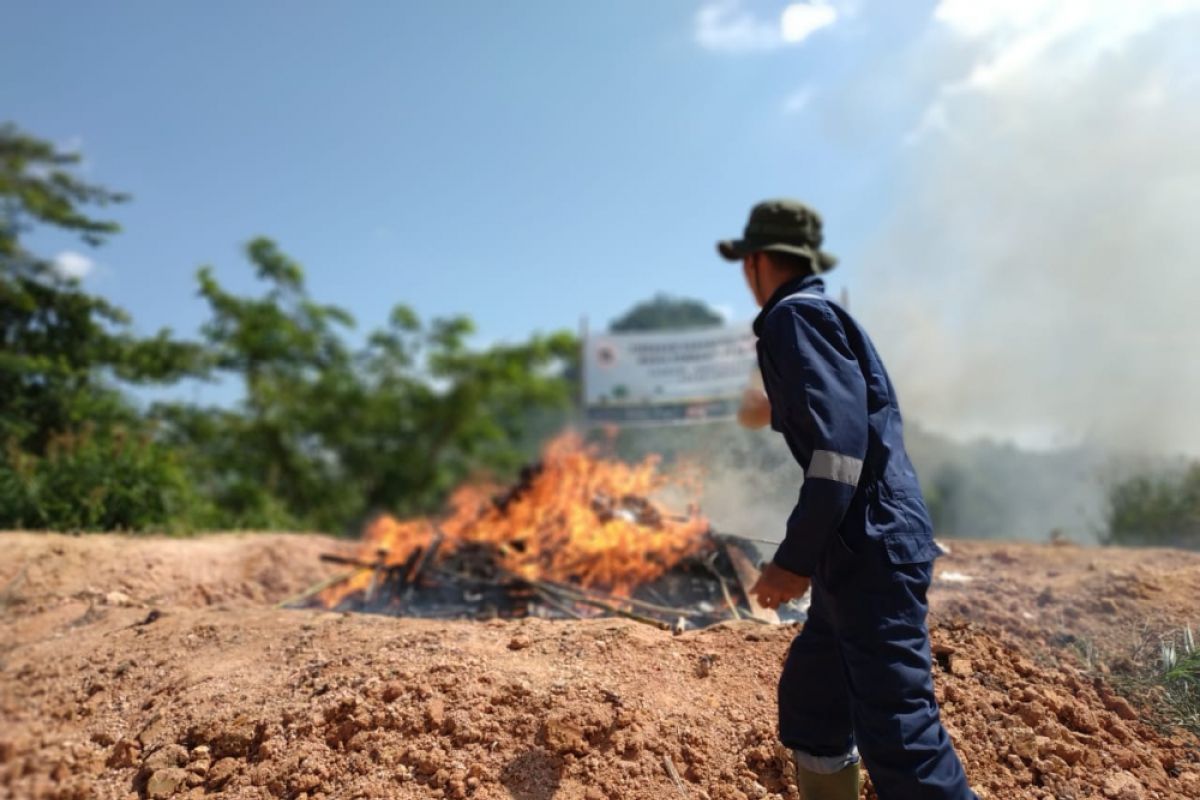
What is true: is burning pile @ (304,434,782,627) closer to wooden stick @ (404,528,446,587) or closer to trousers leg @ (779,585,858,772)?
wooden stick @ (404,528,446,587)

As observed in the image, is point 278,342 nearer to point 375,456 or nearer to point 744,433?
point 375,456

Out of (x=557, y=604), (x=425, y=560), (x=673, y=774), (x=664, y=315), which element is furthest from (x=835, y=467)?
(x=664, y=315)

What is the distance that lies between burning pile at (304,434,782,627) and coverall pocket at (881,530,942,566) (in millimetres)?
2298

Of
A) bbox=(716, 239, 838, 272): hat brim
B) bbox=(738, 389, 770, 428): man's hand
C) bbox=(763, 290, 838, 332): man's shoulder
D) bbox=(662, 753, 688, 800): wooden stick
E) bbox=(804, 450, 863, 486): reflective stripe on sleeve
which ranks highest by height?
bbox=(716, 239, 838, 272): hat brim

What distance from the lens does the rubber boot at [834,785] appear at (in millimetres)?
2512

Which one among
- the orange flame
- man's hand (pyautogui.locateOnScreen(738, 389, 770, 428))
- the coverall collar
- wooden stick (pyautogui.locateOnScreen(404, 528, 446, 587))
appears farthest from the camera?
wooden stick (pyautogui.locateOnScreen(404, 528, 446, 587))

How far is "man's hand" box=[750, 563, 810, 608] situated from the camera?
2.30 m

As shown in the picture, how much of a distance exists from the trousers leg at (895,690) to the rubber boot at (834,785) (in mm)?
310

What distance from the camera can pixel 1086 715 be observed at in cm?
300

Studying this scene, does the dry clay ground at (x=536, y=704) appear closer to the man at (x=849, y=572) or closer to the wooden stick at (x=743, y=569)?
the man at (x=849, y=572)

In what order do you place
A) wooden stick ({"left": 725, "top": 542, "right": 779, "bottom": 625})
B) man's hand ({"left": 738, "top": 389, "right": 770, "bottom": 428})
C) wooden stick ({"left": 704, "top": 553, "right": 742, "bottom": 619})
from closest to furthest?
man's hand ({"left": 738, "top": 389, "right": 770, "bottom": 428}), wooden stick ({"left": 704, "top": 553, "right": 742, "bottom": 619}), wooden stick ({"left": 725, "top": 542, "right": 779, "bottom": 625})

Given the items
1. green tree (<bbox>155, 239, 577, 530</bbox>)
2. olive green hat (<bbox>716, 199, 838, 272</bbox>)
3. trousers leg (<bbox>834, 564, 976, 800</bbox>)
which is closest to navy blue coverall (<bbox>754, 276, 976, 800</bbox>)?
trousers leg (<bbox>834, 564, 976, 800</bbox>)

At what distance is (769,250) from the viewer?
2795 mm

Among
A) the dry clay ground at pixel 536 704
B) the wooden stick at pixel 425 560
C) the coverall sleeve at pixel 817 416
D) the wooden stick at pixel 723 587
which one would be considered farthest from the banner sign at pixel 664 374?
the coverall sleeve at pixel 817 416
